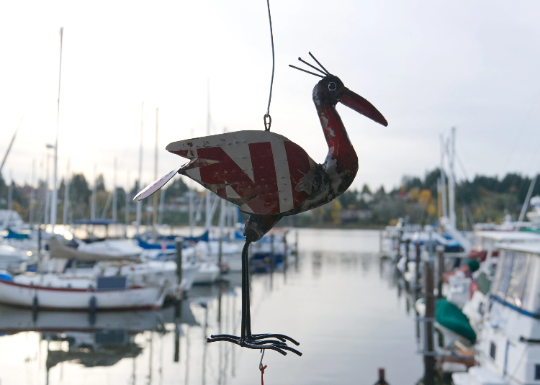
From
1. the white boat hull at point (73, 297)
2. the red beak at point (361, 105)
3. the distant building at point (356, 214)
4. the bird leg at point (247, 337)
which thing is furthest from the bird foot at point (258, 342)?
the distant building at point (356, 214)

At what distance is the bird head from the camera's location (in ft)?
6.84

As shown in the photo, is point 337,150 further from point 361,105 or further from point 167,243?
point 167,243

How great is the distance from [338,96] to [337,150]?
0.22 m

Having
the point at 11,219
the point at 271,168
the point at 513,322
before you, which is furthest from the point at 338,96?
the point at 11,219

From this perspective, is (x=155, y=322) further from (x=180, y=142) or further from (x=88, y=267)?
(x=180, y=142)

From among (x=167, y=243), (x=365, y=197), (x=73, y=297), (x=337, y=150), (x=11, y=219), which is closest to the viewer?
→ (x=337, y=150)

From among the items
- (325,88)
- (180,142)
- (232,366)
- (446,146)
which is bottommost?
(232,366)

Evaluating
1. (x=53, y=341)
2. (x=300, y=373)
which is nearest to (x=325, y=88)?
(x=300, y=373)

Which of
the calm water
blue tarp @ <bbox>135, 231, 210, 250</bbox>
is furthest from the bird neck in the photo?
blue tarp @ <bbox>135, 231, 210, 250</bbox>

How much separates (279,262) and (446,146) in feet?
55.3

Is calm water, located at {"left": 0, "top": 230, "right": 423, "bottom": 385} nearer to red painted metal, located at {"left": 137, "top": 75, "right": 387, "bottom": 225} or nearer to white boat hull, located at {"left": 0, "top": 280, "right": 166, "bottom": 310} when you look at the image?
white boat hull, located at {"left": 0, "top": 280, "right": 166, "bottom": 310}

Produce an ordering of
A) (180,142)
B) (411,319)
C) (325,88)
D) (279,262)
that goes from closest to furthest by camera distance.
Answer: (180,142), (325,88), (411,319), (279,262)

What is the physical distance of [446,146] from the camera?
3303 centimetres

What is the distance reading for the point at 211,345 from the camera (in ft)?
55.0
